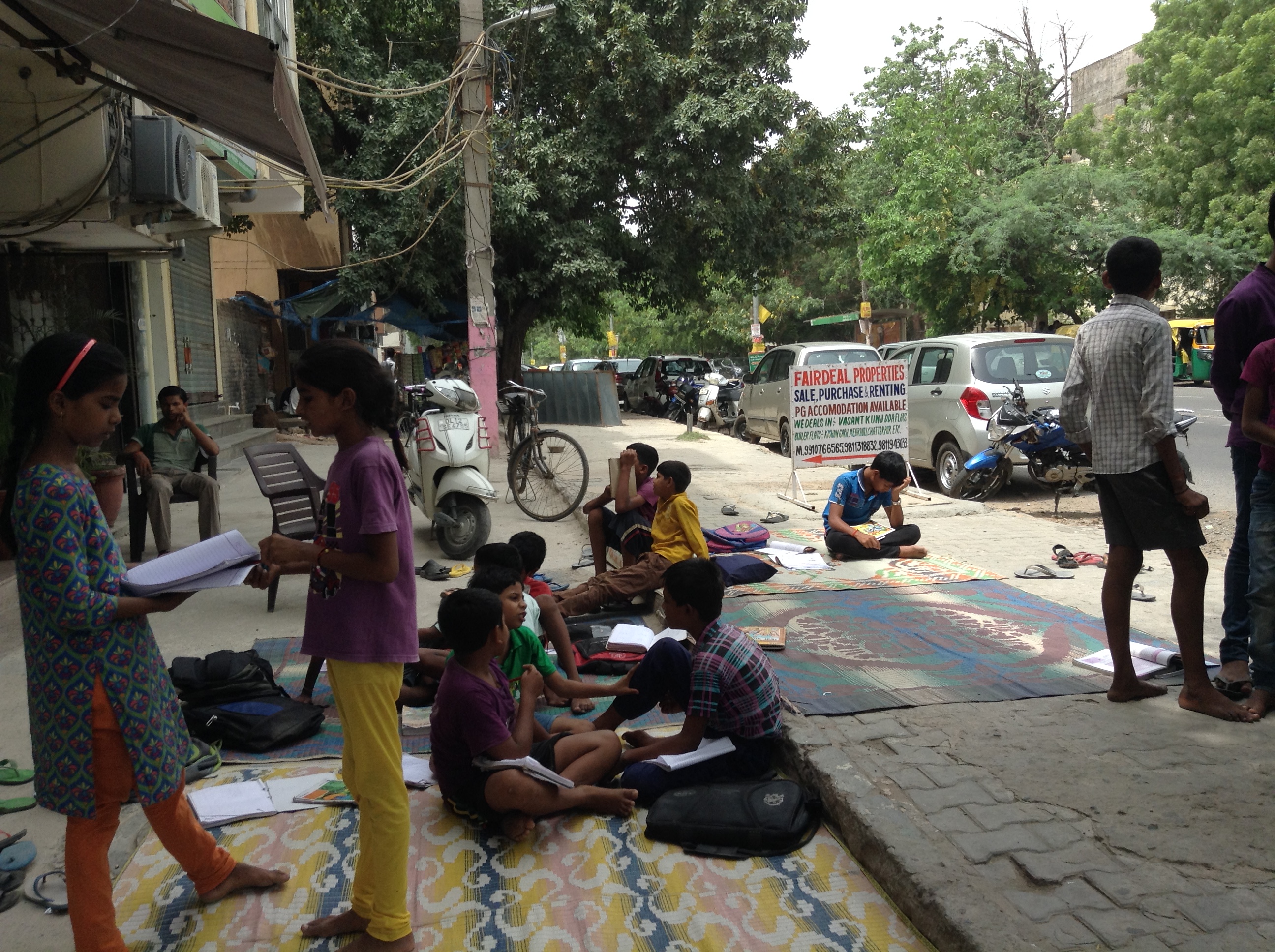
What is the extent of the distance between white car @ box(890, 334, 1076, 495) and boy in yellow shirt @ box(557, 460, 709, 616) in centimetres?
507

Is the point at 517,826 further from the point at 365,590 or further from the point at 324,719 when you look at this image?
the point at 324,719

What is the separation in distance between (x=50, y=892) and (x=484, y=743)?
1316mm

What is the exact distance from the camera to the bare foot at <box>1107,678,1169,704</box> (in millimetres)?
3990

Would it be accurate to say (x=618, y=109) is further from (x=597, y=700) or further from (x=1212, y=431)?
(x=597, y=700)

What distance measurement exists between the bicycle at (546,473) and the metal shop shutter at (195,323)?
7078 millimetres

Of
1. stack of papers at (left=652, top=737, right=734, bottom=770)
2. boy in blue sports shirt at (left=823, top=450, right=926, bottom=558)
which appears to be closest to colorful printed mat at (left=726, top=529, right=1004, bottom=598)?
boy in blue sports shirt at (left=823, top=450, right=926, bottom=558)

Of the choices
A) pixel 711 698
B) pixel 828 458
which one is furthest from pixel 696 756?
pixel 828 458

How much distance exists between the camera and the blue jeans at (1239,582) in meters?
3.96

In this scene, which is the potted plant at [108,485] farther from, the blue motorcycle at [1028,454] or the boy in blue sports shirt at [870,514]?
the blue motorcycle at [1028,454]

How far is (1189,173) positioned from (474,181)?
88.6ft

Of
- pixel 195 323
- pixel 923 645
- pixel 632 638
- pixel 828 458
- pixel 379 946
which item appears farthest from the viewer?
pixel 195 323

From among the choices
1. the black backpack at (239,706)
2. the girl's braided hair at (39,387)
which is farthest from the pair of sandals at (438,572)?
the girl's braided hair at (39,387)

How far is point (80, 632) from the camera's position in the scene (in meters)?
2.39

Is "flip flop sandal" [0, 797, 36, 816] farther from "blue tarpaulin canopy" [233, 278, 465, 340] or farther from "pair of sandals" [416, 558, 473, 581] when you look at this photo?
"blue tarpaulin canopy" [233, 278, 465, 340]
